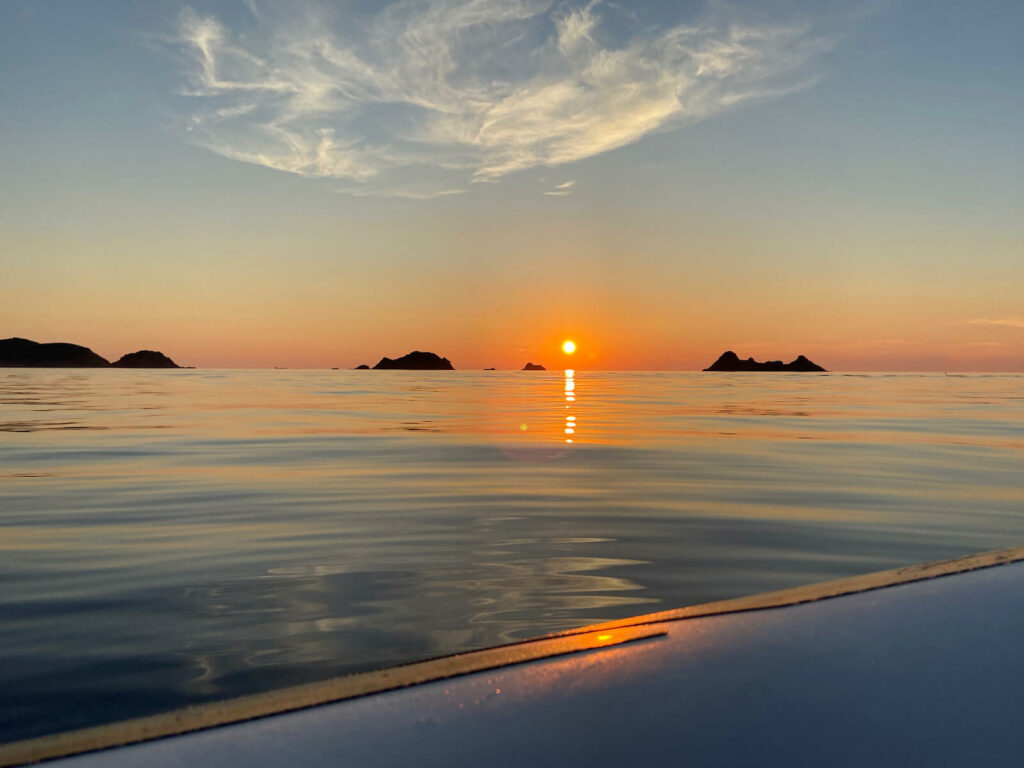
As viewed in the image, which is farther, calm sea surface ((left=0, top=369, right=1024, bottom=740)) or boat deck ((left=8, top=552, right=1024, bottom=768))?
calm sea surface ((left=0, top=369, right=1024, bottom=740))

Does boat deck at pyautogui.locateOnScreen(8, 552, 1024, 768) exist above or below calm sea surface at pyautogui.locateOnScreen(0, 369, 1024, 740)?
above

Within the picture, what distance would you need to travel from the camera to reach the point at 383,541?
23.7ft

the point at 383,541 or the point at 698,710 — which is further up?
the point at 698,710

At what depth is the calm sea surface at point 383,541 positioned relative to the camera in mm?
4223

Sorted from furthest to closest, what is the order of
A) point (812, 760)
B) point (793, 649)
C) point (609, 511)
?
point (609, 511)
point (793, 649)
point (812, 760)

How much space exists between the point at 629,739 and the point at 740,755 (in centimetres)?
41

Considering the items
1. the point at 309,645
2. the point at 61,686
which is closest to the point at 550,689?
the point at 309,645

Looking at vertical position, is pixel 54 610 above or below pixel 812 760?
below

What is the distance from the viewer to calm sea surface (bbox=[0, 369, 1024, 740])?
4.22 metres

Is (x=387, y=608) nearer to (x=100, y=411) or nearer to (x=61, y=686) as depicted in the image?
(x=61, y=686)

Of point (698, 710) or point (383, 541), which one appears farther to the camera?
point (383, 541)

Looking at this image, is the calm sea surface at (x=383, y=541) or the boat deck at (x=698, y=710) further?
the calm sea surface at (x=383, y=541)

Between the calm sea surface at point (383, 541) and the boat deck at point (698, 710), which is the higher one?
the boat deck at point (698, 710)

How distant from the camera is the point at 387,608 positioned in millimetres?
5020
